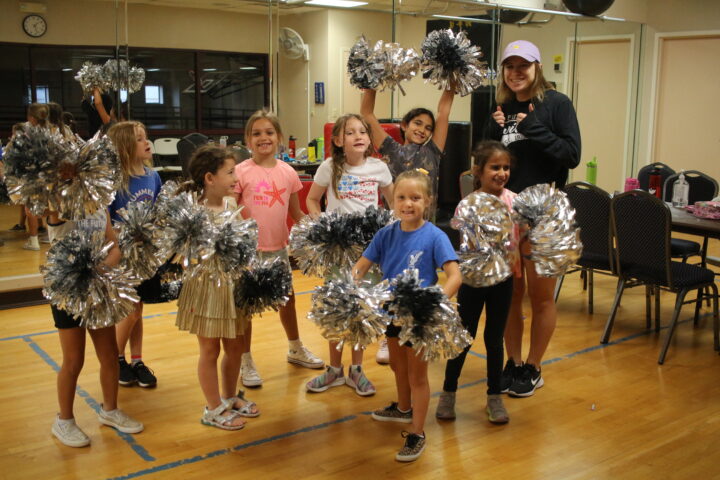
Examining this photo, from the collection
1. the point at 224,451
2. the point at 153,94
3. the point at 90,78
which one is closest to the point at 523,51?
the point at 224,451

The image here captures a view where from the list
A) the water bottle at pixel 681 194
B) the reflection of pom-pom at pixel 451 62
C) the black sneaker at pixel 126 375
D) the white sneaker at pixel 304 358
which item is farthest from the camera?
the water bottle at pixel 681 194

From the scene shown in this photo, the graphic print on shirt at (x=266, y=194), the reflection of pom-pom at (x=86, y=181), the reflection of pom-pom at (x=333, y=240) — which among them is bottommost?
the reflection of pom-pom at (x=333, y=240)

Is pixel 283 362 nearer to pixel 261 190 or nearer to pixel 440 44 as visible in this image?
pixel 261 190

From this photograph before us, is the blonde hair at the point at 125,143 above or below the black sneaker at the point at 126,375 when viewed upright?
above

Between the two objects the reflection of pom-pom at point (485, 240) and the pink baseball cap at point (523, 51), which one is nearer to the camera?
the reflection of pom-pom at point (485, 240)

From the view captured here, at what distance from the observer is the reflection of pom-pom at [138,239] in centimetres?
288

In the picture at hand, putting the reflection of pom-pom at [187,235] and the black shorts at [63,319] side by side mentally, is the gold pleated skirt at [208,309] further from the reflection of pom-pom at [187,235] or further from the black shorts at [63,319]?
the black shorts at [63,319]

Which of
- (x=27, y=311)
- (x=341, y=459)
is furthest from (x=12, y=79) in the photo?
(x=341, y=459)

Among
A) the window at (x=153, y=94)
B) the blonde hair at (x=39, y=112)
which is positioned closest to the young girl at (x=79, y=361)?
the blonde hair at (x=39, y=112)

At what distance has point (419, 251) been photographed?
271 cm

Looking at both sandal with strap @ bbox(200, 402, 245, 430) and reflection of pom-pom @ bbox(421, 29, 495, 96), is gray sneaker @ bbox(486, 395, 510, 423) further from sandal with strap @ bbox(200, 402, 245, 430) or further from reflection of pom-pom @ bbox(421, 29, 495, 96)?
reflection of pom-pom @ bbox(421, 29, 495, 96)

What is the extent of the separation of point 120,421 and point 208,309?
2.14 ft

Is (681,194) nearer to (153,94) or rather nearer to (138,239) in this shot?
(138,239)

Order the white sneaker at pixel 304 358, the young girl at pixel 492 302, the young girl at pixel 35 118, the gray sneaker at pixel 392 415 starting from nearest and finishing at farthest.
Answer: the young girl at pixel 492 302 → the gray sneaker at pixel 392 415 → the white sneaker at pixel 304 358 → the young girl at pixel 35 118
